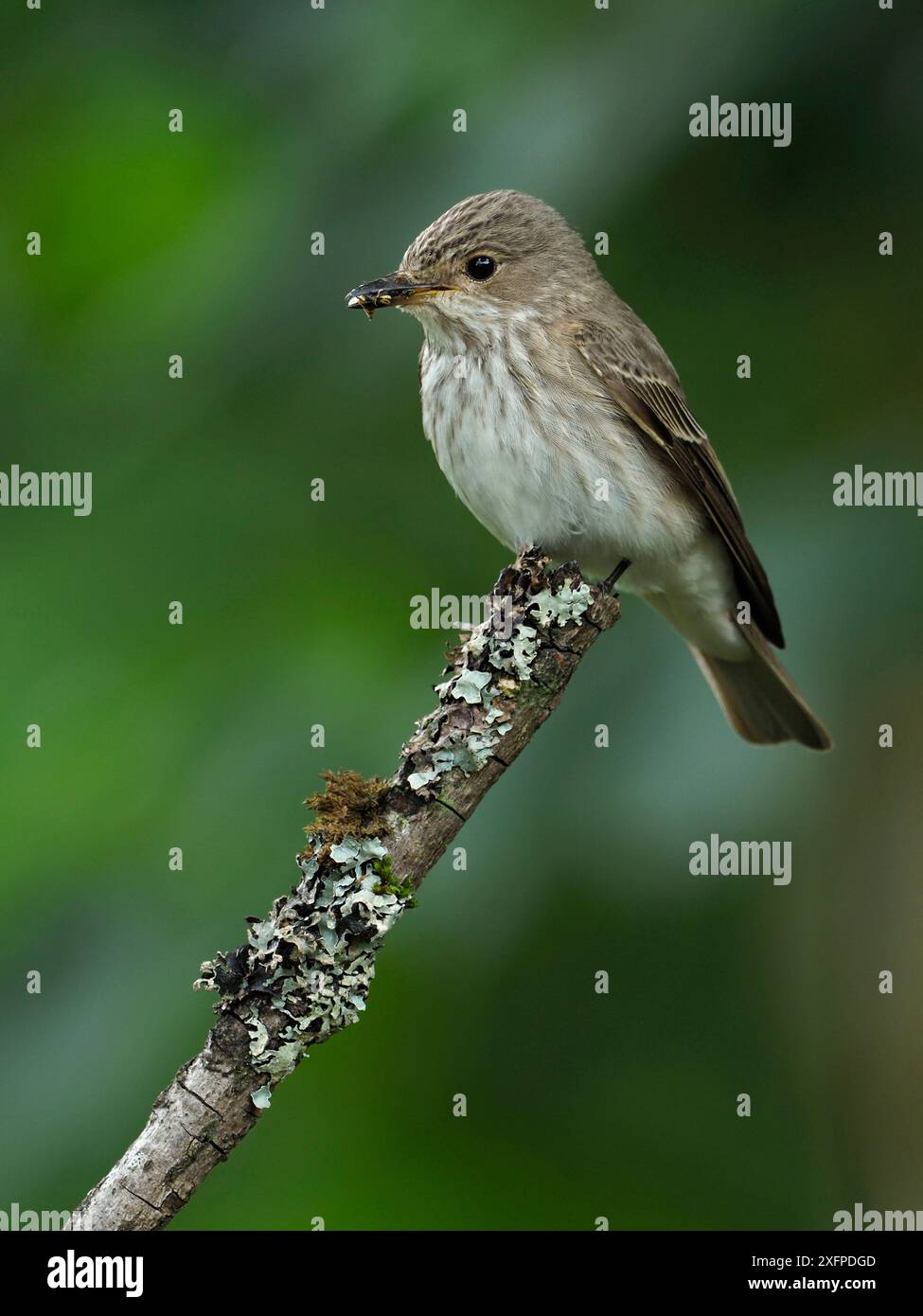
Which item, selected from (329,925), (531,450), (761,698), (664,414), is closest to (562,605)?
(329,925)

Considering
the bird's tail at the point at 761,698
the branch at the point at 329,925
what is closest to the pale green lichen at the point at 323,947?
the branch at the point at 329,925

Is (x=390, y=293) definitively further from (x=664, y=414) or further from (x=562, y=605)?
(x=562, y=605)

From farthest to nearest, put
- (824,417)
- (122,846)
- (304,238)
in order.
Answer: (824,417), (304,238), (122,846)

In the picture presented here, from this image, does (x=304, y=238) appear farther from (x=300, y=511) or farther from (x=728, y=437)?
(x=728, y=437)

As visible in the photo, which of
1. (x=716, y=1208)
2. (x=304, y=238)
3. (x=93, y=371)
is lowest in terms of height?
(x=716, y=1208)

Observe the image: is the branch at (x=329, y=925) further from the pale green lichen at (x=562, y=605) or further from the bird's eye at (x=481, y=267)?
the bird's eye at (x=481, y=267)

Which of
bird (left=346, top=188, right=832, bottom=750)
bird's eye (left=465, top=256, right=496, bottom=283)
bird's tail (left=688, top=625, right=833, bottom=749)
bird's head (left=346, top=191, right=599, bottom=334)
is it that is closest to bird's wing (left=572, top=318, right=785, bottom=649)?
bird (left=346, top=188, right=832, bottom=750)
